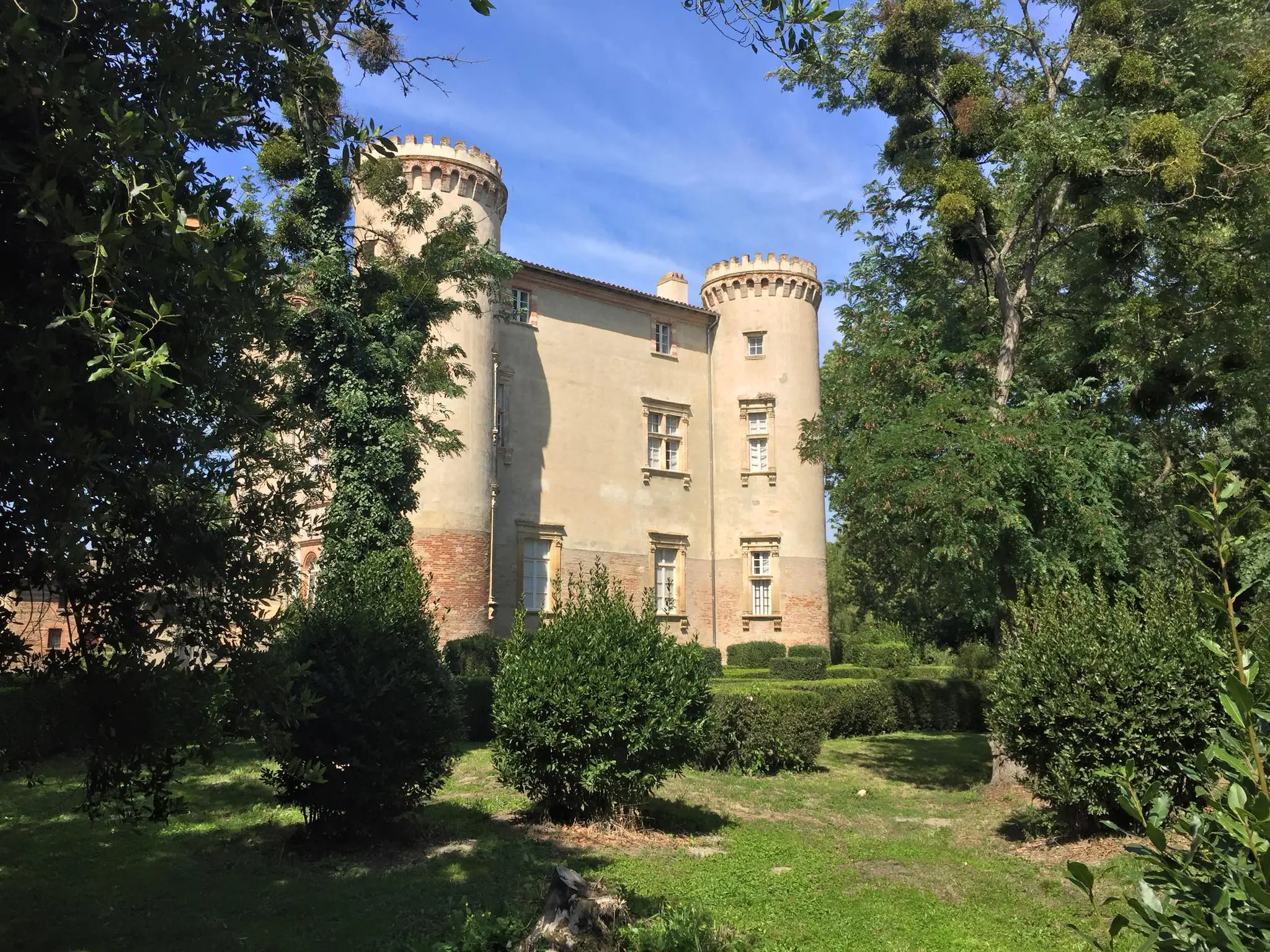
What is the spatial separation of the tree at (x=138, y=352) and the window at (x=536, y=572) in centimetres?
2313

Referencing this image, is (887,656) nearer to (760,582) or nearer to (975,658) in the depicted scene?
(975,658)

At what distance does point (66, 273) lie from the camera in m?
4.84

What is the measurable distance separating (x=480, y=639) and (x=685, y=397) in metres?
13.7

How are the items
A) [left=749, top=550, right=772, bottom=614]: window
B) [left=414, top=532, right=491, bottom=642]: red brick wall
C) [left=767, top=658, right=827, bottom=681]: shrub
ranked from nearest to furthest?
1. [left=414, top=532, right=491, bottom=642]: red brick wall
2. [left=767, top=658, right=827, bottom=681]: shrub
3. [left=749, top=550, right=772, bottom=614]: window

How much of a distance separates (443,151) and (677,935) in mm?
25185

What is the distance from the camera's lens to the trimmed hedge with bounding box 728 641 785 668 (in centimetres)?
3259

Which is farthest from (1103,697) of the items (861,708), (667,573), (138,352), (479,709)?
(667,573)

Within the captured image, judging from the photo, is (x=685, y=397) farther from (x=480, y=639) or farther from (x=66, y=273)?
(x=66, y=273)

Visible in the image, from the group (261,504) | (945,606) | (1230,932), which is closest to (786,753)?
(945,606)

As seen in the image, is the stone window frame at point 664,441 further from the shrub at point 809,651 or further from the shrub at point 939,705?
the shrub at point 939,705

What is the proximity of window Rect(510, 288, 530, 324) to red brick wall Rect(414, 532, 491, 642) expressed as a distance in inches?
326

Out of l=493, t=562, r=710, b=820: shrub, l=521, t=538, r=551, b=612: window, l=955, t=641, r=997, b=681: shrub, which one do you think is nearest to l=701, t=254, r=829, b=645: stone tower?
l=955, t=641, r=997, b=681: shrub

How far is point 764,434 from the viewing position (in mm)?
35250

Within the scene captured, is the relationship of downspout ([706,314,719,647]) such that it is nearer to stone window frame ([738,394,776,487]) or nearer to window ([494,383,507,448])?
stone window frame ([738,394,776,487])
